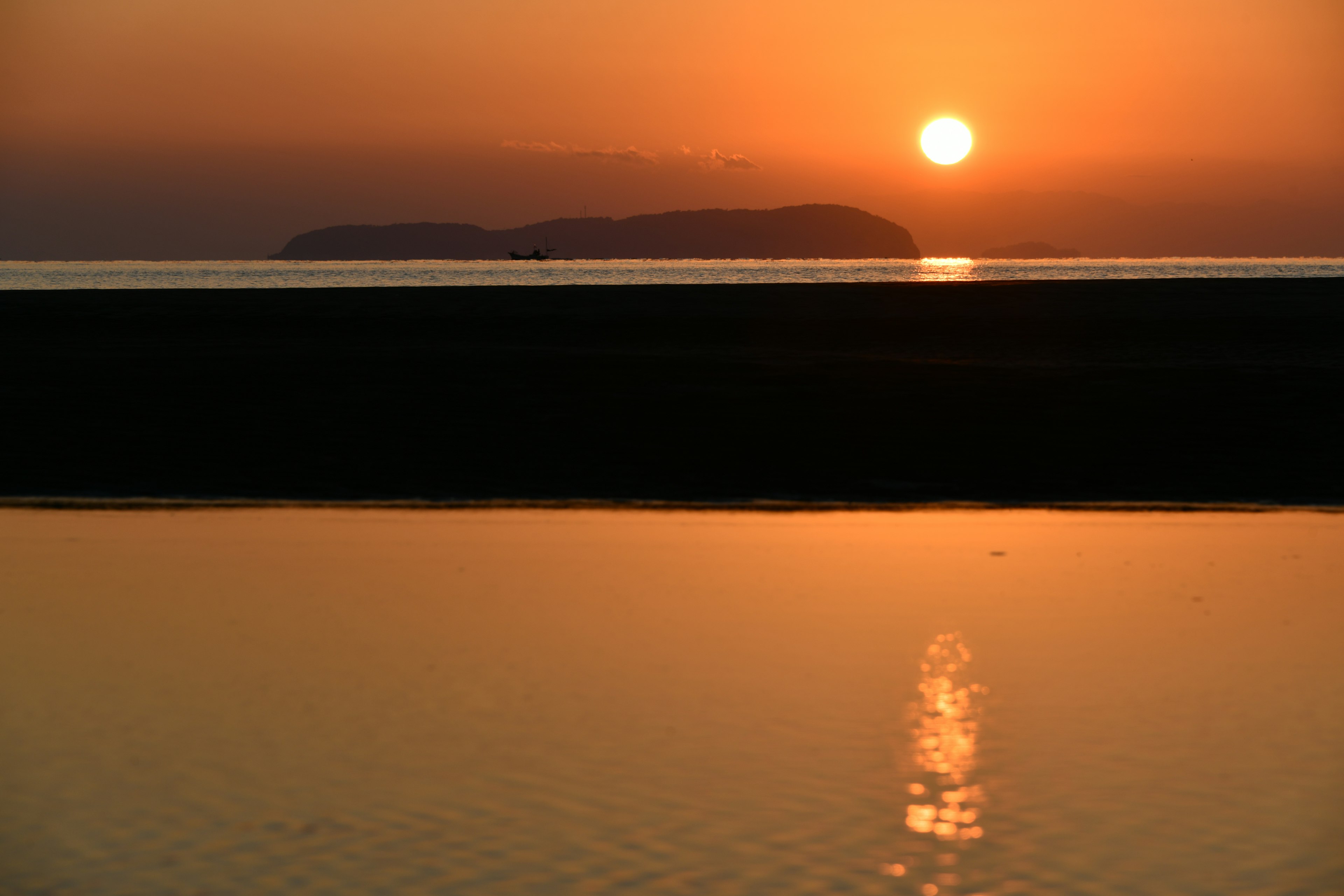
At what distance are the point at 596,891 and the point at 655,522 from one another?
10.8 meters

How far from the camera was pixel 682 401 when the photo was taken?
26516 millimetres

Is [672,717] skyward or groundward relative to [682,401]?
groundward

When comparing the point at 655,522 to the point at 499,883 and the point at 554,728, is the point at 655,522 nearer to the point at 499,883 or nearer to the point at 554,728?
the point at 554,728

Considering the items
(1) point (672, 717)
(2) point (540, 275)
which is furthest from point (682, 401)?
(2) point (540, 275)

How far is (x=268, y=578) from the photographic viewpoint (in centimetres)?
1307

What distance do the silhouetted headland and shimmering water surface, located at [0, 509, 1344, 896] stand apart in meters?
4.55

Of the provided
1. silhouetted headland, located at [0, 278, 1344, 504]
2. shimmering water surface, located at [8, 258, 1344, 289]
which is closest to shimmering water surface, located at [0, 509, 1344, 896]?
Result: silhouetted headland, located at [0, 278, 1344, 504]

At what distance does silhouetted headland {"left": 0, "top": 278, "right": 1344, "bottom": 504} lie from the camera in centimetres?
1966

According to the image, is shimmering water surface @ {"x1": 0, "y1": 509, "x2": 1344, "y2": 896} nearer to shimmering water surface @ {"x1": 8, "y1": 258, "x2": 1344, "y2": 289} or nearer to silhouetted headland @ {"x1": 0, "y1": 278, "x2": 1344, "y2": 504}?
silhouetted headland @ {"x1": 0, "y1": 278, "x2": 1344, "y2": 504}

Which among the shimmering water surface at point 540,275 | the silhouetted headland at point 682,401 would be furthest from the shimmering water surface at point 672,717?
the shimmering water surface at point 540,275

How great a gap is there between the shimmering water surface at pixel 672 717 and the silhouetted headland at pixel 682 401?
14.9 feet

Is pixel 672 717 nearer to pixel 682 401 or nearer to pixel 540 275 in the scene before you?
pixel 682 401

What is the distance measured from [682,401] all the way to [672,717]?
1822cm

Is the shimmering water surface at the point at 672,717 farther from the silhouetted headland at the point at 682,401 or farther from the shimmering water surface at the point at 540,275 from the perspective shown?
the shimmering water surface at the point at 540,275
